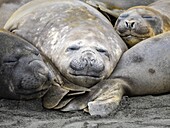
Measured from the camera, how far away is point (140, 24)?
6.18 meters

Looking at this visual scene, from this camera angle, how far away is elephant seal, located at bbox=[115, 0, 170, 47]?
613cm

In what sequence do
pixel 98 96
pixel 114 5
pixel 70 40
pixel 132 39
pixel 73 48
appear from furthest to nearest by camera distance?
pixel 114 5, pixel 132 39, pixel 70 40, pixel 73 48, pixel 98 96

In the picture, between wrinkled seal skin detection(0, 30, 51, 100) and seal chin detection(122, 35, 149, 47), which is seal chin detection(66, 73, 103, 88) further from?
seal chin detection(122, 35, 149, 47)

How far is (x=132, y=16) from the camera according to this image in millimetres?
6336

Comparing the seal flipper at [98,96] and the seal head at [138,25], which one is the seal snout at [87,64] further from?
the seal head at [138,25]

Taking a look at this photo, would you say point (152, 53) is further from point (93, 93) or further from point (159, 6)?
point (159, 6)

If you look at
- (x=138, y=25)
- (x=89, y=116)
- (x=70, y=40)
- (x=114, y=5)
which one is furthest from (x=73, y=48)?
(x=114, y=5)

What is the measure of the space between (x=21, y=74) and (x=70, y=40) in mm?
783

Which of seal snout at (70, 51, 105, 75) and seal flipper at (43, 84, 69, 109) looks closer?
seal flipper at (43, 84, 69, 109)

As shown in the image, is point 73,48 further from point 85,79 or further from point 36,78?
point 36,78

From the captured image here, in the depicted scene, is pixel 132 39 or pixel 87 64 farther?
pixel 132 39

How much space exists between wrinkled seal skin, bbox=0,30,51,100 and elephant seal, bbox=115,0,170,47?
1293mm

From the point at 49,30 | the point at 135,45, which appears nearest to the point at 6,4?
the point at 49,30

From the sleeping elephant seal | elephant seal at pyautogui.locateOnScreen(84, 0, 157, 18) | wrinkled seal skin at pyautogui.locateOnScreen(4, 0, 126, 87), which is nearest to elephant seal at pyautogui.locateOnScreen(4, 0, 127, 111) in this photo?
wrinkled seal skin at pyautogui.locateOnScreen(4, 0, 126, 87)
